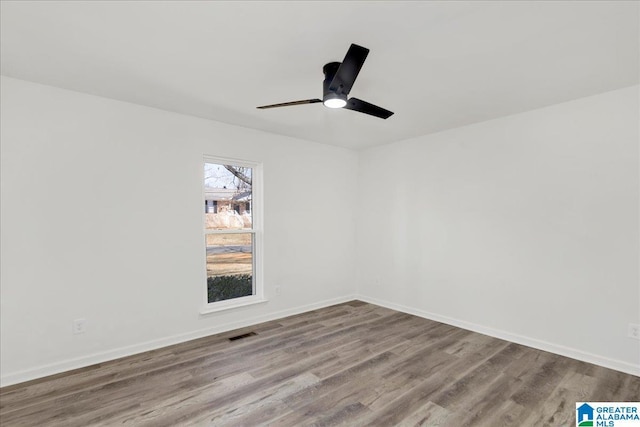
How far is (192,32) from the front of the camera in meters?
1.97

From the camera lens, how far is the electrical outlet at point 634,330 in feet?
9.04

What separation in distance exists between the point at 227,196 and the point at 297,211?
101 cm

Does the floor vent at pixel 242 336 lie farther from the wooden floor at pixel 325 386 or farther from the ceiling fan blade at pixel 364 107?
the ceiling fan blade at pixel 364 107

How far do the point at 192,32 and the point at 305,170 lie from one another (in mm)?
2759

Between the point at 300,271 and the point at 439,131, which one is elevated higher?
the point at 439,131

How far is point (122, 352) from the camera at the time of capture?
10.1ft

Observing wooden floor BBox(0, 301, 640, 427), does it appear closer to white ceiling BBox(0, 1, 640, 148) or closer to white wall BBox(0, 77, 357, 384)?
white wall BBox(0, 77, 357, 384)

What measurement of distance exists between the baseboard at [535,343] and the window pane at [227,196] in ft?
8.51

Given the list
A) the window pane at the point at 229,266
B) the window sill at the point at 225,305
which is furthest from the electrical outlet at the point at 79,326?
the window pane at the point at 229,266

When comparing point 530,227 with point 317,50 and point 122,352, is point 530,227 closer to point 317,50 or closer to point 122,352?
point 317,50

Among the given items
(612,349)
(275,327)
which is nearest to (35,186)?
(275,327)

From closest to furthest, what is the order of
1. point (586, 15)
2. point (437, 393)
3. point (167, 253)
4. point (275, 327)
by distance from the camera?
point (586, 15) < point (437, 393) < point (167, 253) < point (275, 327)

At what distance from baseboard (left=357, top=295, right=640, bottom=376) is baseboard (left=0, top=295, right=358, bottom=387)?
174 centimetres

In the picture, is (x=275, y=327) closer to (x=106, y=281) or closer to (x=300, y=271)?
(x=300, y=271)
